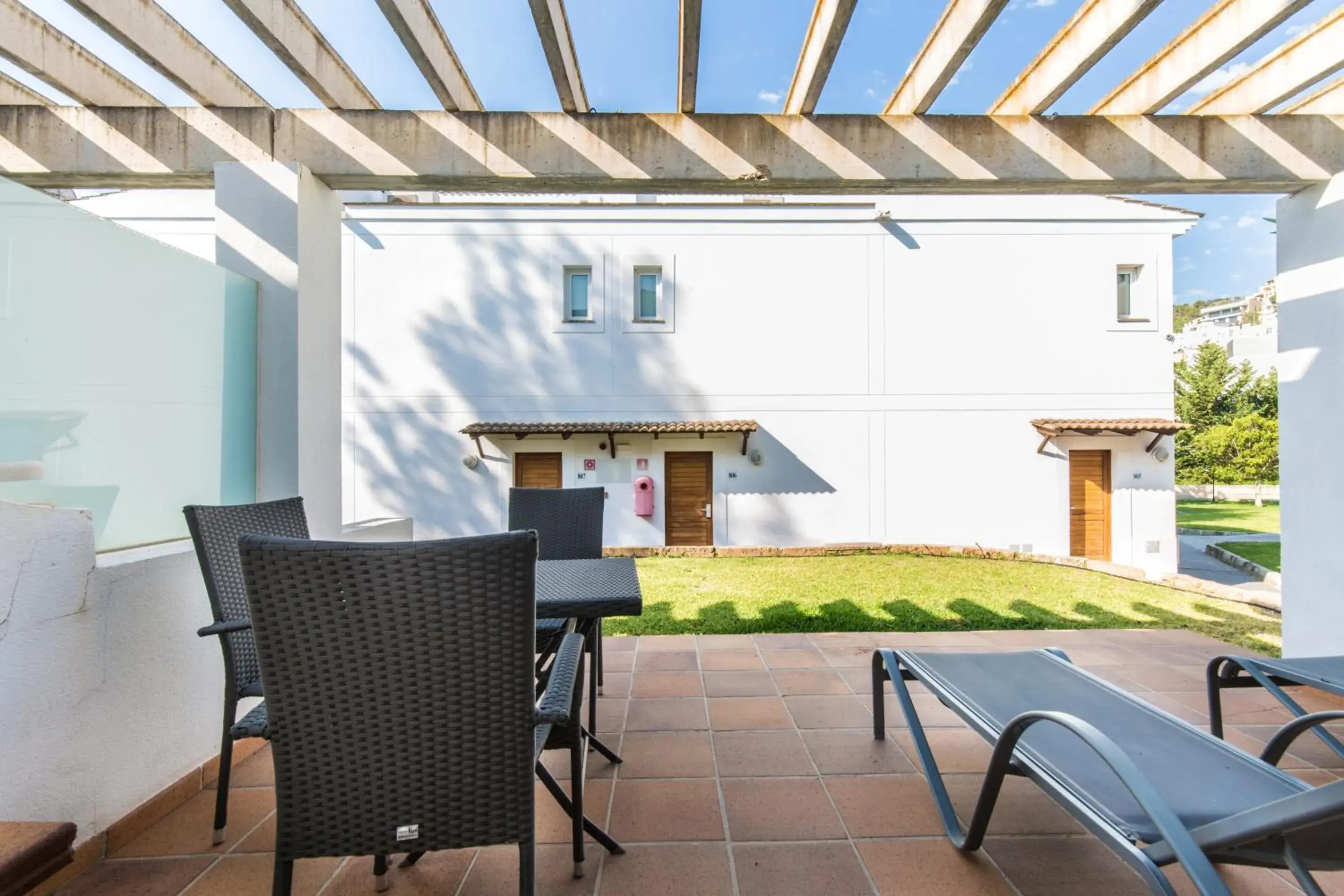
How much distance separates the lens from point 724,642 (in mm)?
4168

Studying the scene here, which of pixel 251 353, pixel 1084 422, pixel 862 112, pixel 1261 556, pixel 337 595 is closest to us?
pixel 337 595

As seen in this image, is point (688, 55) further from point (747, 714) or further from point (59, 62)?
point (747, 714)

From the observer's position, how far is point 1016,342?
1040 cm

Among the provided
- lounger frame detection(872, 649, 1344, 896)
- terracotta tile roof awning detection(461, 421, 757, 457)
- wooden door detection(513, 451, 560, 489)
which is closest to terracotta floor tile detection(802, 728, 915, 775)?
lounger frame detection(872, 649, 1344, 896)

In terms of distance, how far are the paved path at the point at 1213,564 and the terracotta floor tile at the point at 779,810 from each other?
8.61m

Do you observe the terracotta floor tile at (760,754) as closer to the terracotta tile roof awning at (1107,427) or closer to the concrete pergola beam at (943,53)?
the concrete pergola beam at (943,53)

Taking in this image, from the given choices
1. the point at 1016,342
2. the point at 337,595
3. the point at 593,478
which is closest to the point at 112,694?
the point at 337,595

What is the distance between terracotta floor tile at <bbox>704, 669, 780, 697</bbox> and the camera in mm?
3234

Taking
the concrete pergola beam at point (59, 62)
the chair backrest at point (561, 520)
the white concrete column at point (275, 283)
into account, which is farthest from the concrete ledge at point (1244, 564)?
the concrete pergola beam at point (59, 62)

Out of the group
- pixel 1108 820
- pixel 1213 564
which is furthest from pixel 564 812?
pixel 1213 564

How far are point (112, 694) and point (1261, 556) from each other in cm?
1725

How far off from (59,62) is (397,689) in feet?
12.2

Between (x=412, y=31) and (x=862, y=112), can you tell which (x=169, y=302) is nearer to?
(x=412, y=31)

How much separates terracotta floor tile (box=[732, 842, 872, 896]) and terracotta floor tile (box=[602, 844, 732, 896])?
63 mm
